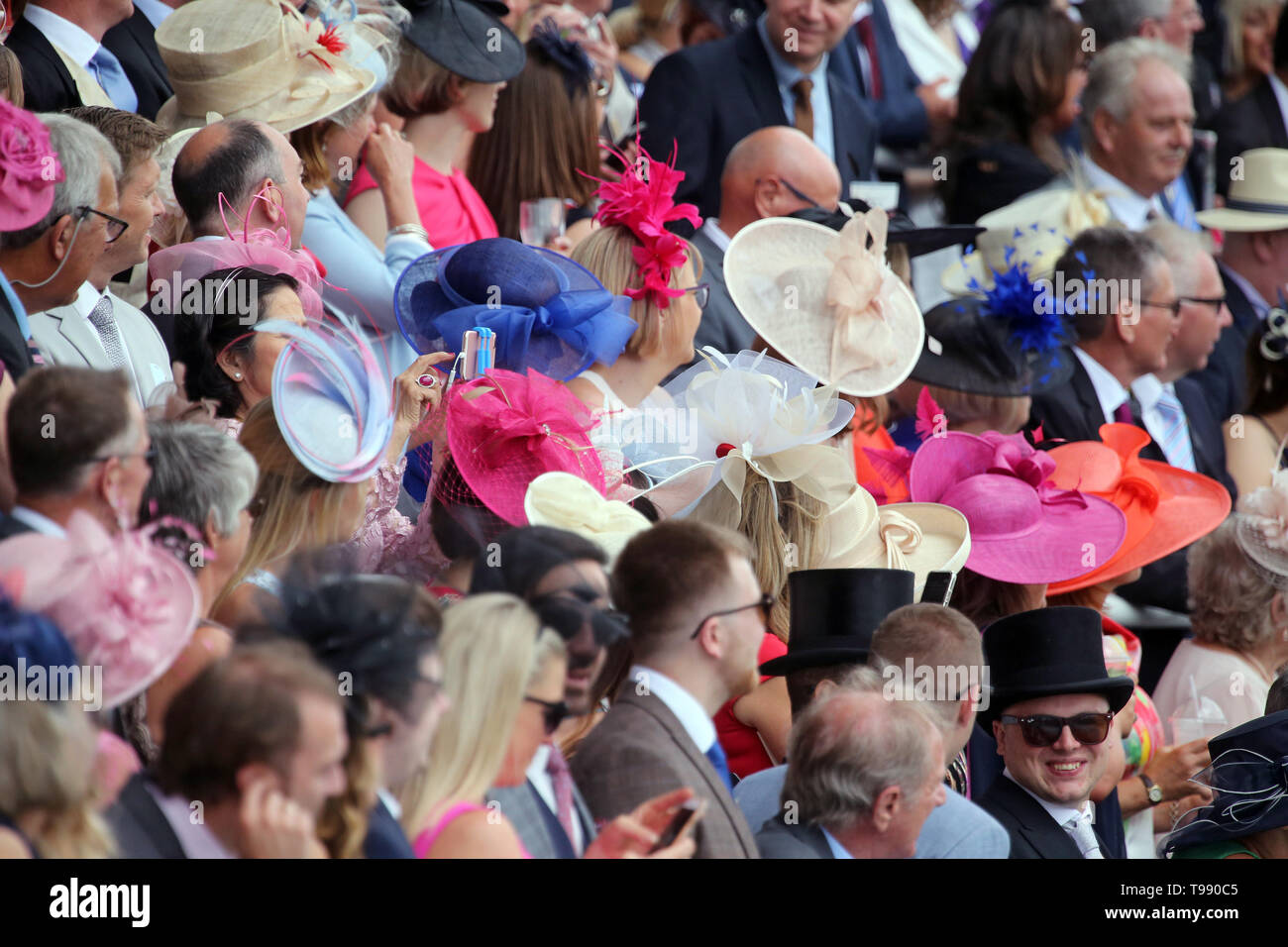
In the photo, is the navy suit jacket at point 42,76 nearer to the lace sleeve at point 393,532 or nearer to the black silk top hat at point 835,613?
the lace sleeve at point 393,532

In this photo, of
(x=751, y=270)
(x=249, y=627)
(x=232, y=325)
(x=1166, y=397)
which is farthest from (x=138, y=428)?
(x=1166, y=397)

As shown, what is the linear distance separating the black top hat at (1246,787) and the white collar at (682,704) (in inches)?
58.2

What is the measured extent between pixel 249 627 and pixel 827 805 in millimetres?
991

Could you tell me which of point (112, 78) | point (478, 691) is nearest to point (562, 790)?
point (478, 691)

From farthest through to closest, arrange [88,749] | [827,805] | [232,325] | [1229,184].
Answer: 1. [1229,184]
2. [232,325]
3. [827,805]
4. [88,749]

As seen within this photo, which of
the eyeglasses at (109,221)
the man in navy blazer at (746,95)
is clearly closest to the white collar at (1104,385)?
the man in navy blazer at (746,95)

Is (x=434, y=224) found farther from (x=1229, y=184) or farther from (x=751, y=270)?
(x=1229, y=184)

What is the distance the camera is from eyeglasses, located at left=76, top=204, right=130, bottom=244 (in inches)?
124

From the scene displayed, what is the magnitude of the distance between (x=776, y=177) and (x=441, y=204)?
0.99m

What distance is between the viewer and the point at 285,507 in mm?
2924

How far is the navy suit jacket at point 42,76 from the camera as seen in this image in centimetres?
409

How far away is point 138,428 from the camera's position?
8.17 feet

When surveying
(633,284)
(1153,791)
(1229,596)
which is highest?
(633,284)

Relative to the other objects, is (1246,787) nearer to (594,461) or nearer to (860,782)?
(860,782)
